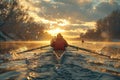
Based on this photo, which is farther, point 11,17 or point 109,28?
point 109,28

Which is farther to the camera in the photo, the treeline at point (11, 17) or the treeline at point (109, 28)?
the treeline at point (109, 28)

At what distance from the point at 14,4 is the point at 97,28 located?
98788mm

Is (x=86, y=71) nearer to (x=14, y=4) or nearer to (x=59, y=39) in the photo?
(x=59, y=39)

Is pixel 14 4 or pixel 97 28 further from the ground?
pixel 14 4

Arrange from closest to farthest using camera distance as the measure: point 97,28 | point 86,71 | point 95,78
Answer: point 95,78
point 86,71
point 97,28

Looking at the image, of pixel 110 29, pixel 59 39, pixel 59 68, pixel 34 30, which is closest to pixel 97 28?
pixel 110 29

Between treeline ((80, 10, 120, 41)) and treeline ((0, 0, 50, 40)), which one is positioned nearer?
treeline ((0, 0, 50, 40))

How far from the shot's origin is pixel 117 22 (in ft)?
548

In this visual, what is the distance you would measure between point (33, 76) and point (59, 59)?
→ 23.0 feet

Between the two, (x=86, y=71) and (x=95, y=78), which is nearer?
(x=95, y=78)

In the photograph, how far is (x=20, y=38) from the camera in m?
133

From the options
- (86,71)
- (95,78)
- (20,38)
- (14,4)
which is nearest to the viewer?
(95,78)

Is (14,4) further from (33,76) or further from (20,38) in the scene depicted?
(33,76)

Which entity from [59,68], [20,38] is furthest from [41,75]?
[20,38]
